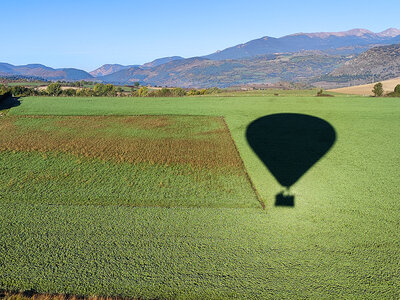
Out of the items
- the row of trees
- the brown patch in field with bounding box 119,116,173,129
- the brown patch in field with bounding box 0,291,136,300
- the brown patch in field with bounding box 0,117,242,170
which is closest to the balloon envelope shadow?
the brown patch in field with bounding box 0,117,242,170

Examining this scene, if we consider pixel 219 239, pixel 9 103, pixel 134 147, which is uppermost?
pixel 9 103

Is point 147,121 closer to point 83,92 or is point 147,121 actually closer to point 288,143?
point 288,143

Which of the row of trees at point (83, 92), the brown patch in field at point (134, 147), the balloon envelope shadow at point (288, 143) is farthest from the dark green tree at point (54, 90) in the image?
the balloon envelope shadow at point (288, 143)

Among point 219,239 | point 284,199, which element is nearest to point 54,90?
point 284,199

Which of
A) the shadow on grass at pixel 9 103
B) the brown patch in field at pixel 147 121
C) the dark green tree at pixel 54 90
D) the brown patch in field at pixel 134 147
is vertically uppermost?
the dark green tree at pixel 54 90

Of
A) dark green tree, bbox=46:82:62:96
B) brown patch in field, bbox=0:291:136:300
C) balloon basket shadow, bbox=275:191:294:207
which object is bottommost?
balloon basket shadow, bbox=275:191:294:207

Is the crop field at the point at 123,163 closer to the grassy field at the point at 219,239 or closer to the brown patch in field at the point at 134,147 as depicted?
the brown patch in field at the point at 134,147

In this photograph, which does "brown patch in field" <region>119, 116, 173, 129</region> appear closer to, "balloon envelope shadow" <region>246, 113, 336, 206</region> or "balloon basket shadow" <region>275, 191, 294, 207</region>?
"balloon envelope shadow" <region>246, 113, 336, 206</region>
